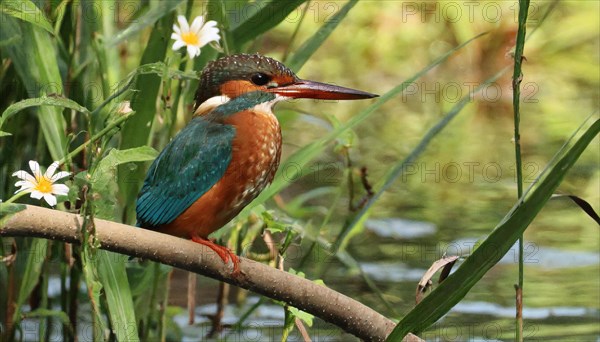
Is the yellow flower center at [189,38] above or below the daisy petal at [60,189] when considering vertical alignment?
above

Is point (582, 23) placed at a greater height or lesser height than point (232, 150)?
greater

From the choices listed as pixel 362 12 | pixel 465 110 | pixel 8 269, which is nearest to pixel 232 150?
pixel 8 269

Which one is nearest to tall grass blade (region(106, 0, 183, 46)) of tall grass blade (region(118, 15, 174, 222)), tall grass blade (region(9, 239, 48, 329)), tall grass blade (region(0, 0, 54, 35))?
tall grass blade (region(0, 0, 54, 35))

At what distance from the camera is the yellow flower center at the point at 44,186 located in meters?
2.52

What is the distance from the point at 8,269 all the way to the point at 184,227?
0.97 metres

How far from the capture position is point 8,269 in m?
3.53

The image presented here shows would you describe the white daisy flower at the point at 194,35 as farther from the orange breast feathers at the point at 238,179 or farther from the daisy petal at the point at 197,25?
the orange breast feathers at the point at 238,179

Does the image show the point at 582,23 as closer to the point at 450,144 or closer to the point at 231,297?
the point at 450,144

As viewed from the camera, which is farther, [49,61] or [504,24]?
[504,24]

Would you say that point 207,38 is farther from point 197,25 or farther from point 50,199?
point 50,199

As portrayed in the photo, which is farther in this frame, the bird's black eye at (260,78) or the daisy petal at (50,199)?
the bird's black eye at (260,78)

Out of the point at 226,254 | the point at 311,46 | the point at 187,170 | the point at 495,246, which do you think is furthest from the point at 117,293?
the point at 495,246

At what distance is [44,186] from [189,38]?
0.66 metres

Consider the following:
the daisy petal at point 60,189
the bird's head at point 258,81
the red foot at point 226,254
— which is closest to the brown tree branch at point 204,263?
the red foot at point 226,254
